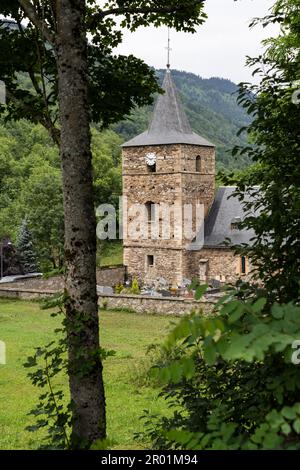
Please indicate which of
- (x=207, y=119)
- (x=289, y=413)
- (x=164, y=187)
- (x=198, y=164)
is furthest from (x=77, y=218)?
(x=207, y=119)

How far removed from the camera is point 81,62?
4965 millimetres

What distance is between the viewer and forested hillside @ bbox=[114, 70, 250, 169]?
288ft

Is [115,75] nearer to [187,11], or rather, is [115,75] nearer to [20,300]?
[187,11]

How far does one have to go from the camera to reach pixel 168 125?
36.7 m

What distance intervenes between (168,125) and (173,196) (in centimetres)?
438

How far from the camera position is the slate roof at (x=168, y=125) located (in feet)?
119

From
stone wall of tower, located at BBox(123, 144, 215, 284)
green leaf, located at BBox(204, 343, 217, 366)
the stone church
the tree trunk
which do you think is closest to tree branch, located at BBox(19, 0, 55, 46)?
the tree trunk

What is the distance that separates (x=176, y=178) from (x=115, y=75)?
28875 millimetres

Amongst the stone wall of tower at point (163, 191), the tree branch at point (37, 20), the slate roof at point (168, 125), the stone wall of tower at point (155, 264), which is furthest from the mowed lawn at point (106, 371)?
the slate roof at point (168, 125)

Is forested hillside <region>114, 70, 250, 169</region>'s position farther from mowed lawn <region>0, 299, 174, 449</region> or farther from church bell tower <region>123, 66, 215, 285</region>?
mowed lawn <region>0, 299, 174, 449</region>

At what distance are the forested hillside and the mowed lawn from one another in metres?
23.8
